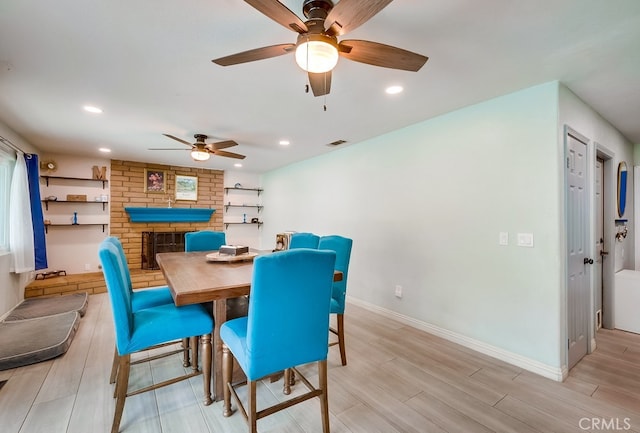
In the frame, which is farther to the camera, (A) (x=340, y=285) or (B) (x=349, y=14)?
(A) (x=340, y=285)

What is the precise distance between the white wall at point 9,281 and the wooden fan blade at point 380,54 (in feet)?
13.8

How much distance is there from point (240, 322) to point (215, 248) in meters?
2.21

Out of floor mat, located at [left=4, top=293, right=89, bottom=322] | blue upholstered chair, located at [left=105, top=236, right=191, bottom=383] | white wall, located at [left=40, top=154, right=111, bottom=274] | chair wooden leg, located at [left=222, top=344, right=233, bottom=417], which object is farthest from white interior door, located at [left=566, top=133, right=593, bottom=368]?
white wall, located at [left=40, top=154, right=111, bottom=274]

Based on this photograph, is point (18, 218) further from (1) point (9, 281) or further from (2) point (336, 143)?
(2) point (336, 143)

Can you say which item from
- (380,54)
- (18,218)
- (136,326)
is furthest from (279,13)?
(18,218)

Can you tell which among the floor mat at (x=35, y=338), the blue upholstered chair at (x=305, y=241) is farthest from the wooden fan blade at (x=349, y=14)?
the floor mat at (x=35, y=338)

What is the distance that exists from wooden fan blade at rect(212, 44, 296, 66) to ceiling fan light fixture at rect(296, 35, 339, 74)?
2.7 inches

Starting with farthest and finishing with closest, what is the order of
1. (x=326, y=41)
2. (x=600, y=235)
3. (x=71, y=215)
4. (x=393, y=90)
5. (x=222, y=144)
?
(x=71, y=215), (x=222, y=144), (x=600, y=235), (x=393, y=90), (x=326, y=41)

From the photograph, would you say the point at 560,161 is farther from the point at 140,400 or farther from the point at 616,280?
the point at 140,400

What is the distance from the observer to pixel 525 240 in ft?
7.94

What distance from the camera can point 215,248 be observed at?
12.4 feet

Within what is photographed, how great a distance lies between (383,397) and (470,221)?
1.81m

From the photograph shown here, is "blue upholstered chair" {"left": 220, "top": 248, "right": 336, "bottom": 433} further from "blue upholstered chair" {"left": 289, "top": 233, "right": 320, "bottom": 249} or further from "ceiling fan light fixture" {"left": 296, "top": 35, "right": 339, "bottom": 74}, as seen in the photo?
"blue upholstered chair" {"left": 289, "top": 233, "right": 320, "bottom": 249}

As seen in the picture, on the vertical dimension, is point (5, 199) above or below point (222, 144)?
below
